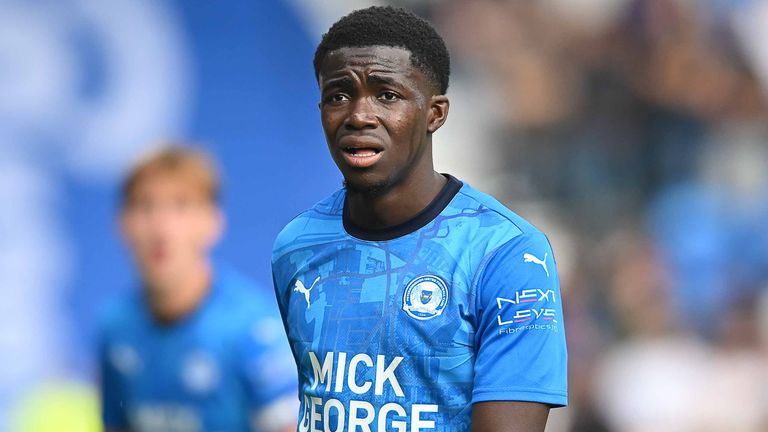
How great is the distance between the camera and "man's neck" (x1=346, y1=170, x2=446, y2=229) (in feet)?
9.22

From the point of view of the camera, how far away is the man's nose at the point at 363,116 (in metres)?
2.71

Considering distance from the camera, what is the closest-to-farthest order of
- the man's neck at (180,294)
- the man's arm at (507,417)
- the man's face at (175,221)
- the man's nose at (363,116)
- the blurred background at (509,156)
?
1. the man's arm at (507,417)
2. the man's nose at (363,116)
3. the man's neck at (180,294)
4. the man's face at (175,221)
5. the blurred background at (509,156)

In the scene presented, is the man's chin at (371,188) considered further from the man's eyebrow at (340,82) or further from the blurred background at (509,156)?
the blurred background at (509,156)

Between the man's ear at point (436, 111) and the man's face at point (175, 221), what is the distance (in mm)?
2965

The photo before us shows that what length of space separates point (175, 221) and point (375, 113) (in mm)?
3152

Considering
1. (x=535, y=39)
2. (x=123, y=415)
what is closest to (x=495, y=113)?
(x=535, y=39)

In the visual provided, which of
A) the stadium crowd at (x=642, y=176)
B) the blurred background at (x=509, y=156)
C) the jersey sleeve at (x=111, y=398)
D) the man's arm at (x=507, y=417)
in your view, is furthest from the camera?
the stadium crowd at (x=642, y=176)

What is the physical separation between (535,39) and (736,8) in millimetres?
1322

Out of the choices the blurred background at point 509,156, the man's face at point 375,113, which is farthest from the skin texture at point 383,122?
the blurred background at point 509,156

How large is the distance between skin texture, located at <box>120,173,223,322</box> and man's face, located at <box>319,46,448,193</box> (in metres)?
2.80

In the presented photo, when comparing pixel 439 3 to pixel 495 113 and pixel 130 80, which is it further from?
pixel 130 80

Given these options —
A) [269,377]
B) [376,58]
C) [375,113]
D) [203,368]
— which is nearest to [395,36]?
[376,58]

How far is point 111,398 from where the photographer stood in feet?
17.2

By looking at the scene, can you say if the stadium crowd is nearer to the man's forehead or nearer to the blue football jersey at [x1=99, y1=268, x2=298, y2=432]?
the blue football jersey at [x1=99, y1=268, x2=298, y2=432]
